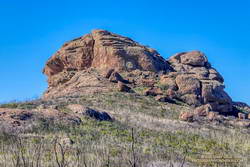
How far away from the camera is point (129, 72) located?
144 ft

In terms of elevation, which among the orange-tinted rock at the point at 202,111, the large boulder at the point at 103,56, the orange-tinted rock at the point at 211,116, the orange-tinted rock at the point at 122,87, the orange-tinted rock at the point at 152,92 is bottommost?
the orange-tinted rock at the point at 211,116

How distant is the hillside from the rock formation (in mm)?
96

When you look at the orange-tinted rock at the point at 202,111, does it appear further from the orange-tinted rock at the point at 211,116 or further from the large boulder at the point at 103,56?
the large boulder at the point at 103,56

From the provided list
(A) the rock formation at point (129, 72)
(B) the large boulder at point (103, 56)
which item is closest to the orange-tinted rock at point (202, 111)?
(A) the rock formation at point (129, 72)

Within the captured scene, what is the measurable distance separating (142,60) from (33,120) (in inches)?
911

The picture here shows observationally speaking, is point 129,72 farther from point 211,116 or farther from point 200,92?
point 211,116

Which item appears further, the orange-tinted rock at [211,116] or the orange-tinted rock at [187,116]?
the orange-tinted rock at [211,116]

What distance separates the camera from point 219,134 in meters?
27.7

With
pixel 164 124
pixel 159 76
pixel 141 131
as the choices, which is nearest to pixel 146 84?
pixel 159 76

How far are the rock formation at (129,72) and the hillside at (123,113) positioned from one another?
10 cm

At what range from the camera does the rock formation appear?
3984cm

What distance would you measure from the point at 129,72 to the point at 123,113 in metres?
13.0

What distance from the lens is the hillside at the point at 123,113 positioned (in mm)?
15359

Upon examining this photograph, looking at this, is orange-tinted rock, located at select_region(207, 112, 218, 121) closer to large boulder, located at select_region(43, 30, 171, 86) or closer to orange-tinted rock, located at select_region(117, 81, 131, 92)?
orange-tinted rock, located at select_region(117, 81, 131, 92)
